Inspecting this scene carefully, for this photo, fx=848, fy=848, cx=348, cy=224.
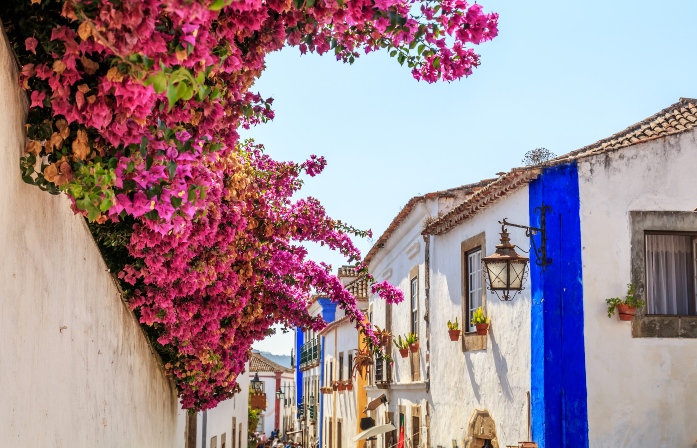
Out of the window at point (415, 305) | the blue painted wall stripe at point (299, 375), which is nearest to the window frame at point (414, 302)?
the window at point (415, 305)

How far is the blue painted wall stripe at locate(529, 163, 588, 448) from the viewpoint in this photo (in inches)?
363

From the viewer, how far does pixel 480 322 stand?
11531 millimetres

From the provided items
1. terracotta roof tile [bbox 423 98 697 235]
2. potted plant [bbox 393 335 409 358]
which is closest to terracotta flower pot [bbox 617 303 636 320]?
terracotta roof tile [bbox 423 98 697 235]

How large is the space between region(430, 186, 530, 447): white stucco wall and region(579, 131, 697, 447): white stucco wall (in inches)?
38.2

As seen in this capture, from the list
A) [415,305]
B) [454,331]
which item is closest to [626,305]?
[454,331]

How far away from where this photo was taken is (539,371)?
955cm

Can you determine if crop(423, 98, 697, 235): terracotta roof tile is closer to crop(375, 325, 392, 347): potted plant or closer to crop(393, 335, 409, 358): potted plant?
crop(393, 335, 409, 358): potted plant

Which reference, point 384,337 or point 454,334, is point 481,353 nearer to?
point 454,334

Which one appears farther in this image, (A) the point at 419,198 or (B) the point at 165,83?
(A) the point at 419,198

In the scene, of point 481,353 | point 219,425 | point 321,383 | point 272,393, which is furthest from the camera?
point 272,393

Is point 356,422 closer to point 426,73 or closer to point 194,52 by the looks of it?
point 426,73

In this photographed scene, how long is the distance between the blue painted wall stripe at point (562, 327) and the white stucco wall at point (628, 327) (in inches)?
3.6

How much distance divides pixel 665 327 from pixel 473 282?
147 inches

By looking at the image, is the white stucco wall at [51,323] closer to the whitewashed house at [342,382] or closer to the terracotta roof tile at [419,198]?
the terracotta roof tile at [419,198]
